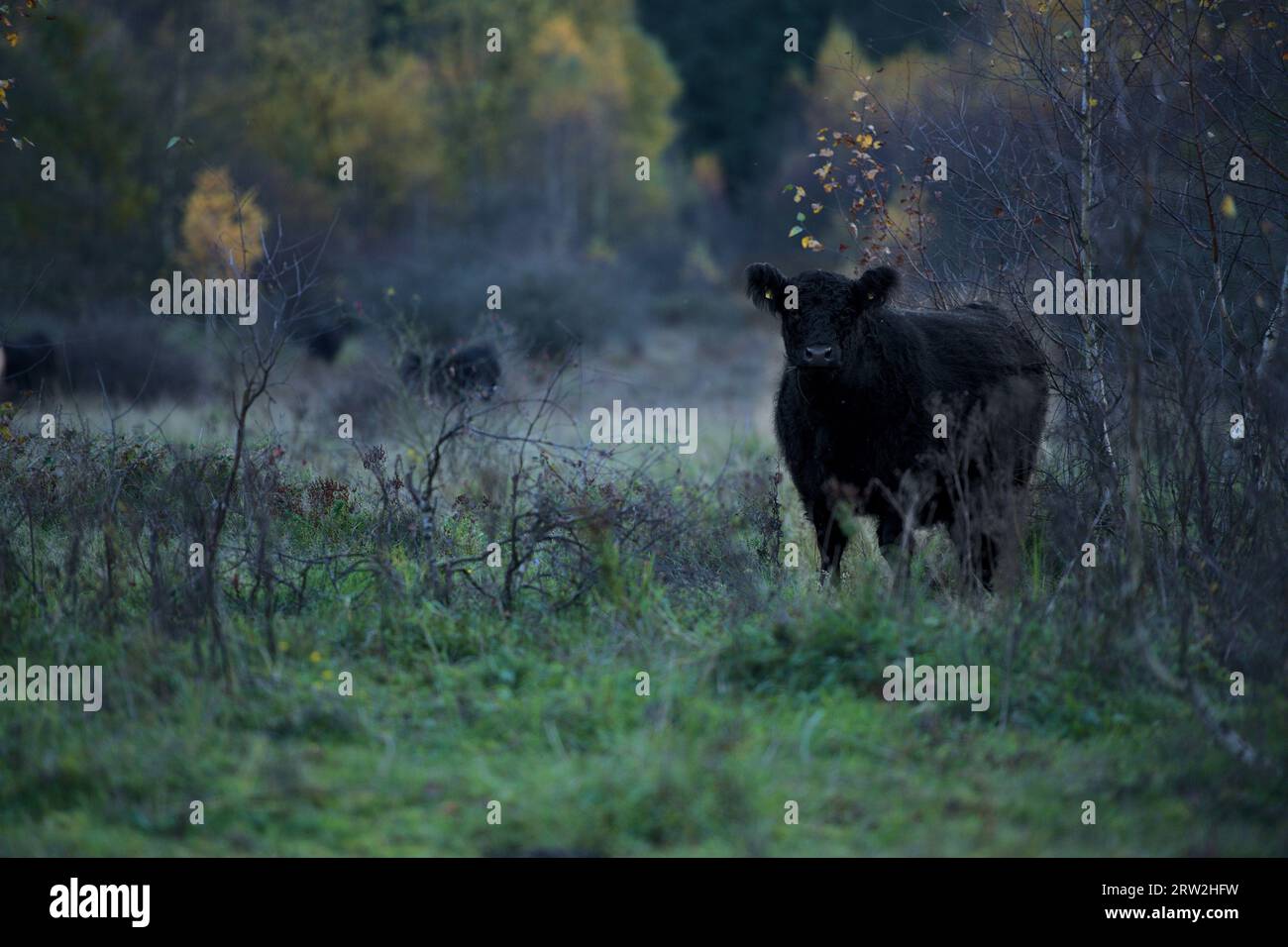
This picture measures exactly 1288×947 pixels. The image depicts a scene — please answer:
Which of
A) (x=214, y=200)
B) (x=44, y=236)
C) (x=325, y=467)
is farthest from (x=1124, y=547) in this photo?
(x=44, y=236)

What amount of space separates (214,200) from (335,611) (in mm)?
16400

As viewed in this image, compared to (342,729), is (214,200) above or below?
above

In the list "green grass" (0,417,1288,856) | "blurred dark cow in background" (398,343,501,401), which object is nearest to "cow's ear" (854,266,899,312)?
"green grass" (0,417,1288,856)

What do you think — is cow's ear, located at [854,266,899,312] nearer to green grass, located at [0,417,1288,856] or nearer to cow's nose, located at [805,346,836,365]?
cow's nose, located at [805,346,836,365]

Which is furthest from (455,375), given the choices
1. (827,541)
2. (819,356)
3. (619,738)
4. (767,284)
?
(619,738)

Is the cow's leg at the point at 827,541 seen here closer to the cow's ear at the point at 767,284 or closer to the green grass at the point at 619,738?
the green grass at the point at 619,738

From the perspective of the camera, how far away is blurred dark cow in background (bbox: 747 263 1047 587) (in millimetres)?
7188

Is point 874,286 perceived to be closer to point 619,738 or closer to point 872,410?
point 872,410

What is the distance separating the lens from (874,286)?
24.2 ft

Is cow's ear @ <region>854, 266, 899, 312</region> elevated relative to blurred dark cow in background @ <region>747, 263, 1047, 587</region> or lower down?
elevated

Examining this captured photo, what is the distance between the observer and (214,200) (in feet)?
68.4

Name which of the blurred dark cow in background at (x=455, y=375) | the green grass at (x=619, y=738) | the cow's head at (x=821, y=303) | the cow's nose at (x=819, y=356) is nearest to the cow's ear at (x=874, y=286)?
the cow's head at (x=821, y=303)
